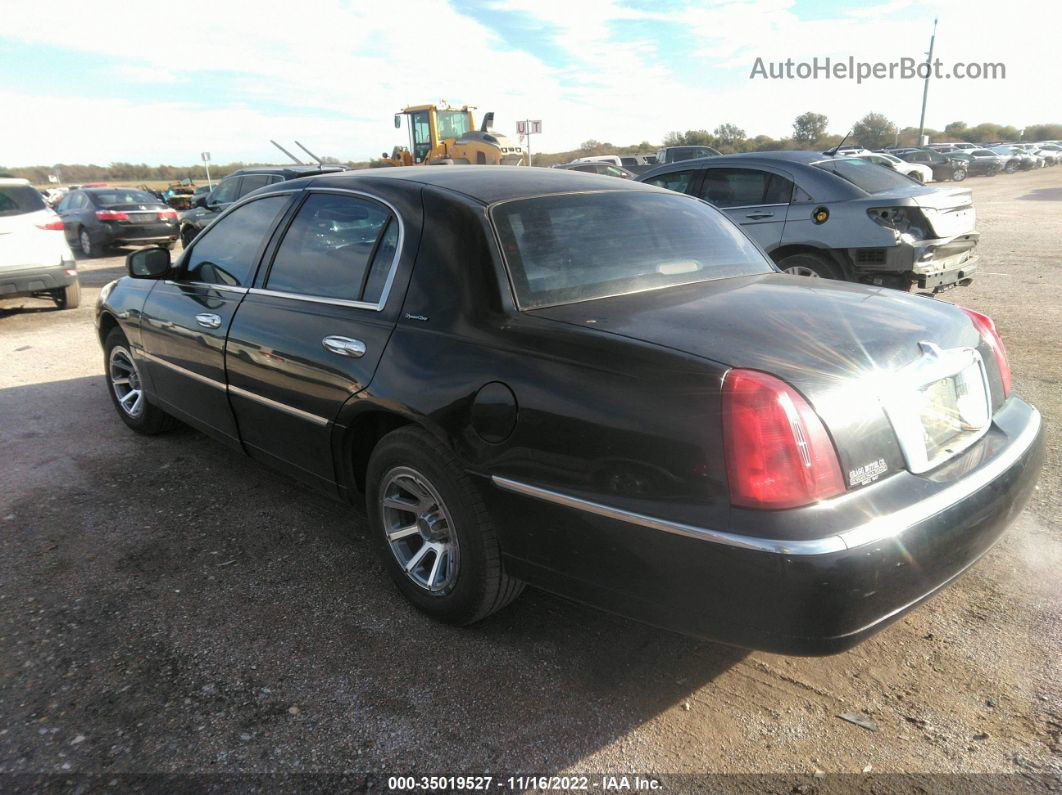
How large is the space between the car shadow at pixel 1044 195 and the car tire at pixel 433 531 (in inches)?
1148

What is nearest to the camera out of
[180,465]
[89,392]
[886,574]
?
[886,574]

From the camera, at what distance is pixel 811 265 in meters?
7.09

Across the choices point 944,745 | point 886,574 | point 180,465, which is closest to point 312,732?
point 886,574

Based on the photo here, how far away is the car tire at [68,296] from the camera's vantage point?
10.1m

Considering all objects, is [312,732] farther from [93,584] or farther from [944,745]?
[944,745]

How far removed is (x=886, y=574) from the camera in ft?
6.64

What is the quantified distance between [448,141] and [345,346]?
20171mm

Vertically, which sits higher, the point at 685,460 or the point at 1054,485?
the point at 685,460

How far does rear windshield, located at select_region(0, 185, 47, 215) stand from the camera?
9141mm

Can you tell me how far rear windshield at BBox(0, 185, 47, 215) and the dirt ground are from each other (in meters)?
7.03

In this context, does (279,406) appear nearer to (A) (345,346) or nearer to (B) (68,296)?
(A) (345,346)

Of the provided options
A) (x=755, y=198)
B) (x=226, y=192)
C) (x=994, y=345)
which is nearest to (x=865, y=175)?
(x=755, y=198)

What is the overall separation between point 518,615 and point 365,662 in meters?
0.63

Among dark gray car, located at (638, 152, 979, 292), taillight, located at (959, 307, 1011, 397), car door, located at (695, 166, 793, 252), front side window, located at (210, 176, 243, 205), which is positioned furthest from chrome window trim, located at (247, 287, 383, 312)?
front side window, located at (210, 176, 243, 205)
